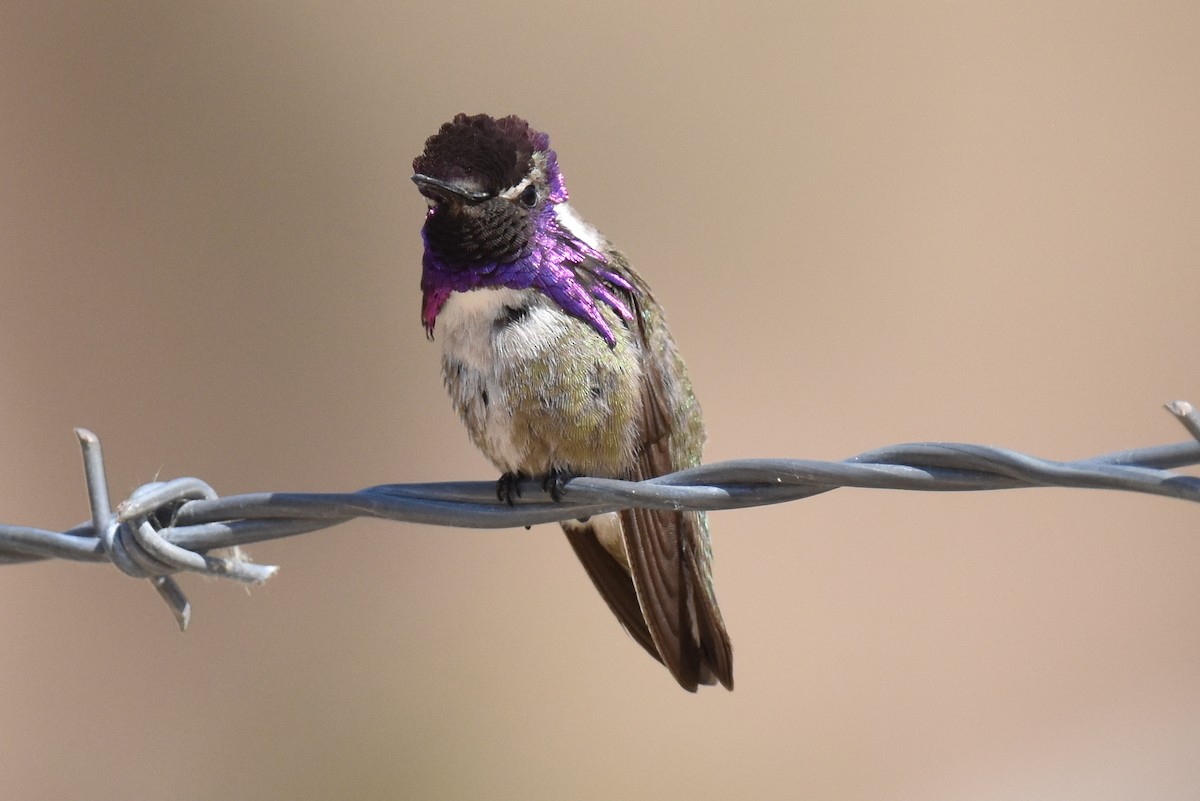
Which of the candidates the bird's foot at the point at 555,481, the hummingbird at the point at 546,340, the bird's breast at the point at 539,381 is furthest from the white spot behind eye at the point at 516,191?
the bird's foot at the point at 555,481

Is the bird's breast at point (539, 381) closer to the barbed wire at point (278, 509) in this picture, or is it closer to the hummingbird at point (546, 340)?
the hummingbird at point (546, 340)

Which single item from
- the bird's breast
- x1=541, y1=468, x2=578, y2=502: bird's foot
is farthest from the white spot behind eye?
x1=541, y1=468, x2=578, y2=502: bird's foot

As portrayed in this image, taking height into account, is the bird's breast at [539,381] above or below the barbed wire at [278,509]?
above

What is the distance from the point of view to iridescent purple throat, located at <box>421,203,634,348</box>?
2537 millimetres

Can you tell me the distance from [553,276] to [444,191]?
11.6 inches

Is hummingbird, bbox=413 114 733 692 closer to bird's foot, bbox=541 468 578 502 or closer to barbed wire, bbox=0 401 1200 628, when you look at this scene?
bird's foot, bbox=541 468 578 502

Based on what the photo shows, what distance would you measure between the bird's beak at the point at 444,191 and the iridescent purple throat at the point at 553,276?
0.15 m

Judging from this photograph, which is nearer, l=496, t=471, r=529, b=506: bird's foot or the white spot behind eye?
l=496, t=471, r=529, b=506: bird's foot

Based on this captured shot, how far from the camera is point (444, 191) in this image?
248cm

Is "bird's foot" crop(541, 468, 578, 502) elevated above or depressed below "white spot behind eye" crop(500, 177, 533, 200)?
below

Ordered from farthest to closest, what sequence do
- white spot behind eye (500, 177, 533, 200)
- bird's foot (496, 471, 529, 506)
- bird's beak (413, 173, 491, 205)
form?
white spot behind eye (500, 177, 533, 200) < bird's beak (413, 173, 491, 205) < bird's foot (496, 471, 529, 506)

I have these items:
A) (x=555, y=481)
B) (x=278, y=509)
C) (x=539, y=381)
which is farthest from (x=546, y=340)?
(x=278, y=509)

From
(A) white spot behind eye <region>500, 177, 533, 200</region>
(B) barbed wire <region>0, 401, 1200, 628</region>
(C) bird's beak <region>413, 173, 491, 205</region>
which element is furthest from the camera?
(A) white spot behind eye <region>500, 177, 533, 200</region>

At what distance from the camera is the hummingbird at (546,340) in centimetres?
252
